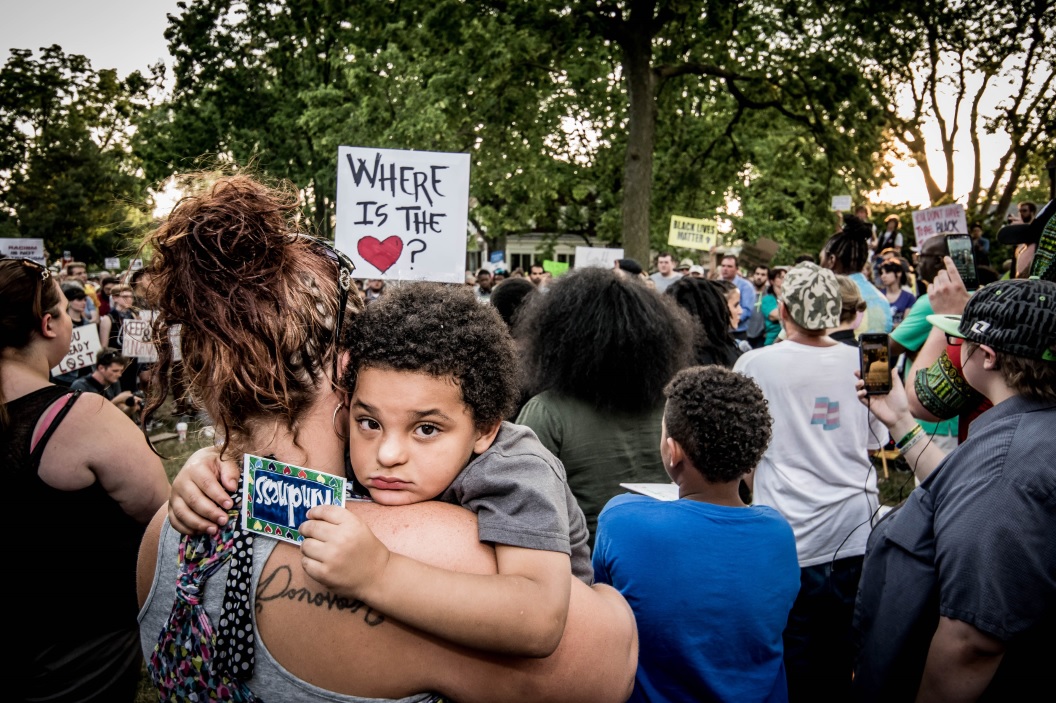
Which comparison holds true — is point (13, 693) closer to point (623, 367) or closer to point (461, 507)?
point (461, 507)

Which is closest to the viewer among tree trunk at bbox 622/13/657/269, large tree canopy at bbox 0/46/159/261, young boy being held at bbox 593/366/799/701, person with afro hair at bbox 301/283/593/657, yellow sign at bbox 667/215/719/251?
person with afro hair at bbox 301/283/593/657

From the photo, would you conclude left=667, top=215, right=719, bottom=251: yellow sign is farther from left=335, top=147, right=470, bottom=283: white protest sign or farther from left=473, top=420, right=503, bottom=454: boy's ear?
left=473, top=420, right=503, bottom=454: boy's ear

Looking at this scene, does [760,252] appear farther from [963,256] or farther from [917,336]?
[963,256]

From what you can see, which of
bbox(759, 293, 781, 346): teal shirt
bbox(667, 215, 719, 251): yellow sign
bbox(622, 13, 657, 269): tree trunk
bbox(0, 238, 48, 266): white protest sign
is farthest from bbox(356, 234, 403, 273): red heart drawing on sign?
bbox(0, 238, 48, 266): white protest sign

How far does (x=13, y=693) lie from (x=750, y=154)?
15931 mm

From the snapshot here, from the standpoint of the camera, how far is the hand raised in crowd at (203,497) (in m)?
1.30

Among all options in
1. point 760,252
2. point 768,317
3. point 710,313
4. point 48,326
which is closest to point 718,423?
point 48,326

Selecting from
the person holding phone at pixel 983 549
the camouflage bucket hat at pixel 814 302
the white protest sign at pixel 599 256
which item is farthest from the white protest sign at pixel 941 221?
the person holding phone at pixel 983 549

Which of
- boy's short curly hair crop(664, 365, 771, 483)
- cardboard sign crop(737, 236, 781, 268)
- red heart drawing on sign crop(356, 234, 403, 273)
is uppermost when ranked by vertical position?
cardboard sign crop(737, 236, 781, 268)

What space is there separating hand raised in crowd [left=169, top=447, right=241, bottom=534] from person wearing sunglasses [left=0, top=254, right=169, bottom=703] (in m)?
1.18

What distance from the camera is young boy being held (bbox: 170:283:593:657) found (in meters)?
1.16

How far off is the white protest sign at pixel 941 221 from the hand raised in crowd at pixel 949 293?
6233 millimetres

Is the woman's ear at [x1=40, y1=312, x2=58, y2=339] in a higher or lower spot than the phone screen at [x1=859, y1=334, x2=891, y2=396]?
higher

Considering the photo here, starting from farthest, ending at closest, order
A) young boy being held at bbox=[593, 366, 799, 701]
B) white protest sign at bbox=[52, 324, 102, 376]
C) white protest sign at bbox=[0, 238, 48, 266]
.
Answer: white protest sign at bbox=[0, 238, 48, 266]
white protest sign at bbox=[52, 324, 102, 376]
young boy being held at bbox=[593, 366, 799, 701]
